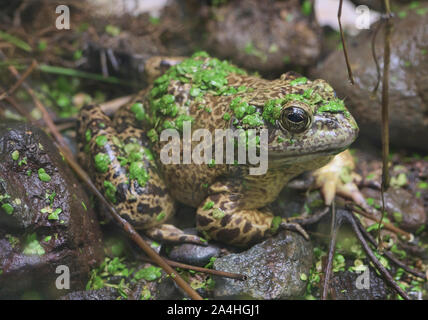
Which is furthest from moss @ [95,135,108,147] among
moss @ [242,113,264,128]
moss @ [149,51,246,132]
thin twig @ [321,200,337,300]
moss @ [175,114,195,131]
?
thin twig @ [321,200,337,300]

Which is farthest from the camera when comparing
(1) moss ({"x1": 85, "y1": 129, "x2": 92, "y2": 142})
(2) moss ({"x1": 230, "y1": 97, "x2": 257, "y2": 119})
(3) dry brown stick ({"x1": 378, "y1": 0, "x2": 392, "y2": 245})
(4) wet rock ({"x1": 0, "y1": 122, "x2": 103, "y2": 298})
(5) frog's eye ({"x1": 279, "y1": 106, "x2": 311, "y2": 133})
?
(1) moss ({"x1": 85, "y1": 129, "x2": 92, "y2": 142})

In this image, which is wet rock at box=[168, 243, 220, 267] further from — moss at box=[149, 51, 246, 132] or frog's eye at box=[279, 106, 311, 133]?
frog's eye at box=[279, 106, 311, 133]

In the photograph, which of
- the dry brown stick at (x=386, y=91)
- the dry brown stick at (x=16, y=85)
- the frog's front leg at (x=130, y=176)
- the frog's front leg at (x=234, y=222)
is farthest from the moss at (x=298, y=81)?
the dry brown stick at (x=16, y=85)

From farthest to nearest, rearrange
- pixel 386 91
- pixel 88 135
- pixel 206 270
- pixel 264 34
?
pixel 264 34 → pixel 88 135 → pixel 206 270 → pixel 386 91

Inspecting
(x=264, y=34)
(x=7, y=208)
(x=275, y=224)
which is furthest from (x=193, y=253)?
(x=264, y=34)

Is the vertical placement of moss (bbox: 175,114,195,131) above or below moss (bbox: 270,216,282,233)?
above

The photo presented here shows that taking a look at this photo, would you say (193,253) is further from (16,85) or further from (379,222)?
(16,85)
